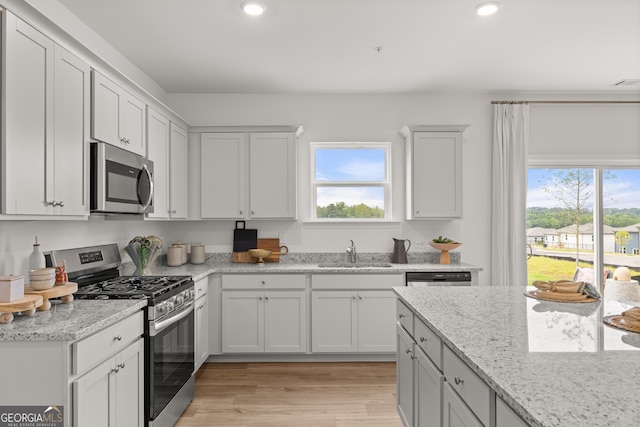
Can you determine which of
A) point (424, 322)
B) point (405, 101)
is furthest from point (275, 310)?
point (405, 101)

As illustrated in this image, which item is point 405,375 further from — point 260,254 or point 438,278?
point 260,254

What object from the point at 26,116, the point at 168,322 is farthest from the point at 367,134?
the point at 26,116

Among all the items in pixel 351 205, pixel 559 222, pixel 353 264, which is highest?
pixel 351 205

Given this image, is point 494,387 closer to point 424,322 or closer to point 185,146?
point 424,322

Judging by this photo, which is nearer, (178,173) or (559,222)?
(178,173)

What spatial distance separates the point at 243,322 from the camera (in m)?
3.78

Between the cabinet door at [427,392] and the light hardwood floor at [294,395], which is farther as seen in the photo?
the light hardwood floor at [294,395]

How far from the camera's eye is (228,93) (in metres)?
4.38

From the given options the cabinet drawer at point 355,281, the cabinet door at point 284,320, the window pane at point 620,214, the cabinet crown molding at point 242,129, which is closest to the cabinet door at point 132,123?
the cabinet crown molding at point 242,129

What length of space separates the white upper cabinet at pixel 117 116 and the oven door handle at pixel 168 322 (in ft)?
3.93

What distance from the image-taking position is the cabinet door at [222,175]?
4094 mm

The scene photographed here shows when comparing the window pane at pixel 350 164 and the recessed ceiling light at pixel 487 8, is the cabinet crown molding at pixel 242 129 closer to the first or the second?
the window pane at pixel 350 164

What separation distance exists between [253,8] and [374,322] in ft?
9.34

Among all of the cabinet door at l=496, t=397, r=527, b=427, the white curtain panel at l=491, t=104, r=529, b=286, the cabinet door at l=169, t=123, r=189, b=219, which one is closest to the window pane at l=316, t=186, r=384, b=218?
the white curtain panel at l=491, t=104, r=529, b=286
